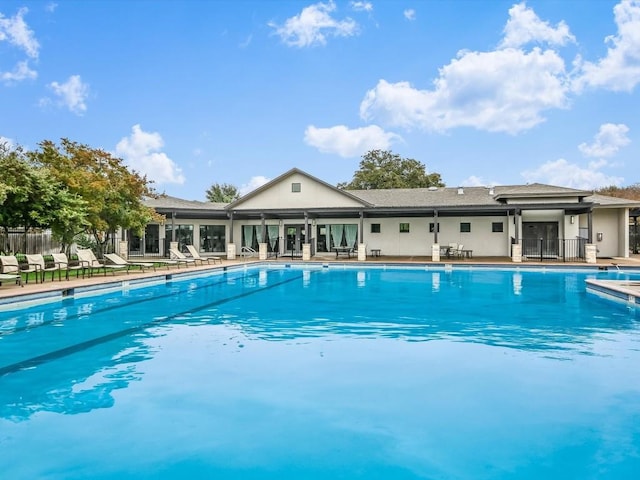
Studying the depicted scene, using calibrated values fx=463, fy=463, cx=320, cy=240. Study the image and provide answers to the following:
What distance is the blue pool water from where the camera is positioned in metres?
3.64

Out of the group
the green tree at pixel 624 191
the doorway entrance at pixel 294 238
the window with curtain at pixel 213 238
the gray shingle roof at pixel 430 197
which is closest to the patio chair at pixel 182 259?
the window with curtain at pixel 213 238

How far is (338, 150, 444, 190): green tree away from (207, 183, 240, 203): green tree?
19.2 metres

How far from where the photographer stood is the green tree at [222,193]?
5701cm

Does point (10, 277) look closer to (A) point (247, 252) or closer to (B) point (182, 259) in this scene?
(B) point (182, 259)

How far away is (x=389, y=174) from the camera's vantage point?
135 feet

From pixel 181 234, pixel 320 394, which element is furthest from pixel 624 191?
pixel 320 394

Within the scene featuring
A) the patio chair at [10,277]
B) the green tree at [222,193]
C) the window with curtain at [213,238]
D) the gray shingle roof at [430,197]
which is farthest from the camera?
the green tree at [222,193]

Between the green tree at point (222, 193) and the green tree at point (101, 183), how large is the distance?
120 ft

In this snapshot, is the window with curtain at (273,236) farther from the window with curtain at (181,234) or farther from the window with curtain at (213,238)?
the window with curtain at (181,234)

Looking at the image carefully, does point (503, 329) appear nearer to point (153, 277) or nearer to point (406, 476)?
point (406, 476)

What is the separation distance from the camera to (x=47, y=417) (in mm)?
4434

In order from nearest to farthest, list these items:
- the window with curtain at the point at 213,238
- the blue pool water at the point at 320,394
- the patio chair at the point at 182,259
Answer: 1. the blue pool water at the point at 320,394
2. the patio chair at the point at 182,259
3. the window with curtain at the point at 213,238

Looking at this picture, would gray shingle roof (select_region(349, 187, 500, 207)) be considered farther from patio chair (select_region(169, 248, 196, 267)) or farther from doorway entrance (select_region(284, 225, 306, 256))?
patio chair (select_region(169, 248, 196, 267))

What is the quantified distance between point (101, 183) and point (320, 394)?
1495 centimetres
